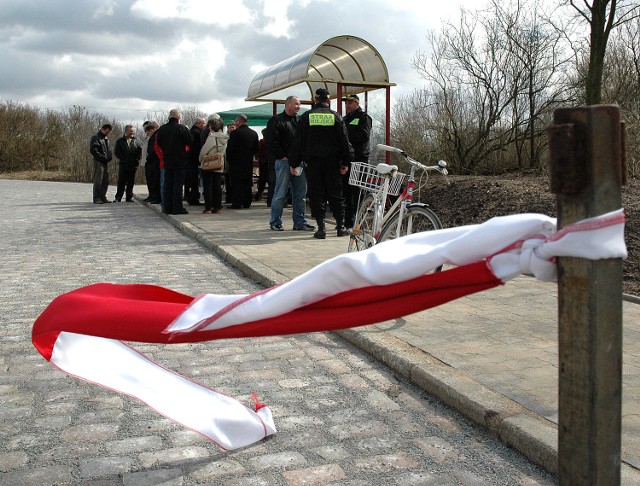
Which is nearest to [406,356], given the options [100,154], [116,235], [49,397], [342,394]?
[342,394]

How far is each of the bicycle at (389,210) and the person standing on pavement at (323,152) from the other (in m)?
2.74

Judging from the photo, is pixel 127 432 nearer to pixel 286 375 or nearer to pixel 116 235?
pixel 286 375

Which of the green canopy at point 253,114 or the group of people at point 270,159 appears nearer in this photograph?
the group of people at point 270,159

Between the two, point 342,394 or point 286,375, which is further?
point 286,375

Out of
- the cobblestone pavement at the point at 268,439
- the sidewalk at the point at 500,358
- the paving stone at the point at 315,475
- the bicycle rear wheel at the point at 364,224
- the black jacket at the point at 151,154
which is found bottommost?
the paving stone at the point at 315,475

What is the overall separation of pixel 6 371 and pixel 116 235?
8.26 m

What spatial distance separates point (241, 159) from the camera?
16.5 meters

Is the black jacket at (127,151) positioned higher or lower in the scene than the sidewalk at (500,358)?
higher

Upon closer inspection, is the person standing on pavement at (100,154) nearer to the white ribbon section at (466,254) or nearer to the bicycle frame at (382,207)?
the bicycle frame at (382,207)

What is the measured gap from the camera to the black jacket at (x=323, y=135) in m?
11.0

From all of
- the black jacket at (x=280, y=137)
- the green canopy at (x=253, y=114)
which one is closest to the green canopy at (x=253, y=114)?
the green canopy at (x=253, y=114)

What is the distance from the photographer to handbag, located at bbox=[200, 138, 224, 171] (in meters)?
15.5

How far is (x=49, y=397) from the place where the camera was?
14.5 feet

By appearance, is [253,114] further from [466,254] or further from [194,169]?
[466,254]
